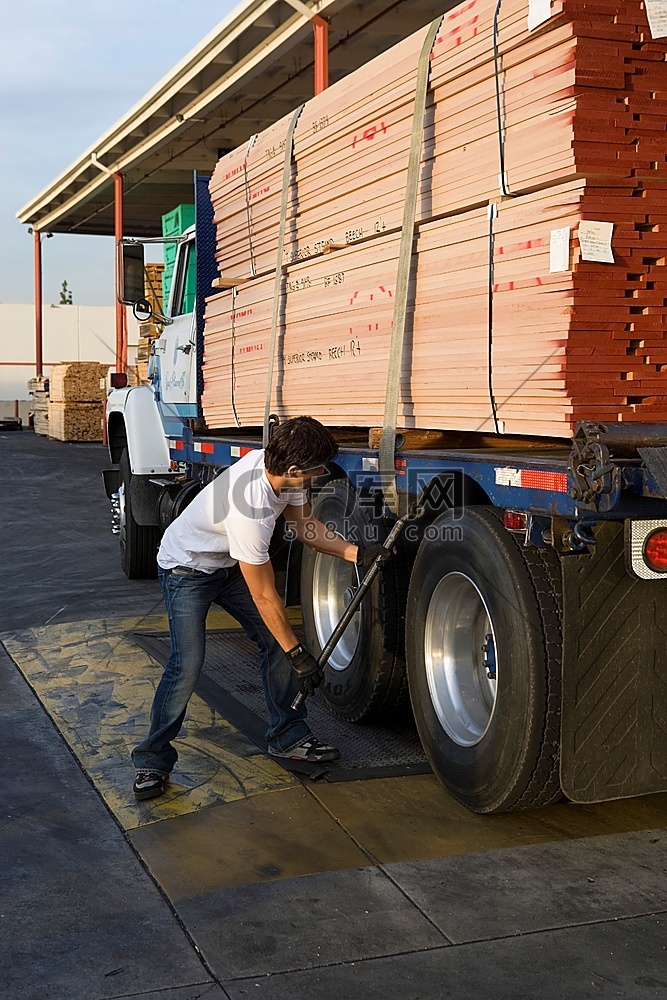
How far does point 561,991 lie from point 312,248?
13.4ft

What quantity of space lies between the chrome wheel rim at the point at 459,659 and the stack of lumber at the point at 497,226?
732 millimetres

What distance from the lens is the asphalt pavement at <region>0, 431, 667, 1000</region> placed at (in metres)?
3.29

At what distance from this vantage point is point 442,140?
4.83m

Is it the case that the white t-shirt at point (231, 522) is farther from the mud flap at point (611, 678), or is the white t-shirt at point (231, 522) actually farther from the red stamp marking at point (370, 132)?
the red stamp marking at point (370, 132)

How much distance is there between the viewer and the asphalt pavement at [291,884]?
10.8 feet

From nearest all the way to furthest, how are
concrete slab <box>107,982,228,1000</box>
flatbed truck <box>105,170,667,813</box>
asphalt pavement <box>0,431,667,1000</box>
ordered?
concrete slab <box>107,982,228,1000</box> → asphalt pavement <box>0,431,667,1000</box> → flatbed truck <box>105,170,667,813</box>

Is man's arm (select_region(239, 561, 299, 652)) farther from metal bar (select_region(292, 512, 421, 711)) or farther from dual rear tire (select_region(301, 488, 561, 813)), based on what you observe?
dual rear tire (select_region(301, 488, 561, 813))

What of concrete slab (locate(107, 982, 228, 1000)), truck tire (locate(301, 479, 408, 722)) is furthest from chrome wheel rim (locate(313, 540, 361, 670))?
concrete slab (locate(107, 982, 228, 1000))

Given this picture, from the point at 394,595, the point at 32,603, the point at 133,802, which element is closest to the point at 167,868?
the point at 133,802

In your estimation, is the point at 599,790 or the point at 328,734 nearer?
the point at 599,790

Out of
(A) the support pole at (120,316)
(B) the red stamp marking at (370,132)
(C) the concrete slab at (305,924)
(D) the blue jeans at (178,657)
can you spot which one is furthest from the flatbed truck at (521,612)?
(A) the support pole at (120,316)

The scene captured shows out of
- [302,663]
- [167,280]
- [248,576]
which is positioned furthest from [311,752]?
[167,280]

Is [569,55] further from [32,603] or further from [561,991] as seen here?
[32,603]

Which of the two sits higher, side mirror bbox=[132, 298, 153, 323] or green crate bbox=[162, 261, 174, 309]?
green crate bbox=[162, 261, 174, 309]
